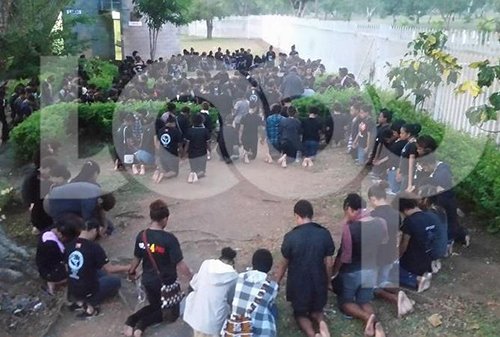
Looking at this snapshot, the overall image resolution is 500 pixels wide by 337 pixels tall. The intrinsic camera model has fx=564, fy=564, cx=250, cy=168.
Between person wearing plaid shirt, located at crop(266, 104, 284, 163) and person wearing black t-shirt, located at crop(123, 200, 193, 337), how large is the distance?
5.83 m

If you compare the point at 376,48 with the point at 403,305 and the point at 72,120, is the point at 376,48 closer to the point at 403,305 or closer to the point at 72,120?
the point at 72,120

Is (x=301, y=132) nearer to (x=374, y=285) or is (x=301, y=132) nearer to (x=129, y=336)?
(x=374, y=285)

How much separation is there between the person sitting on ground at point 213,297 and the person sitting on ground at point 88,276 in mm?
1244

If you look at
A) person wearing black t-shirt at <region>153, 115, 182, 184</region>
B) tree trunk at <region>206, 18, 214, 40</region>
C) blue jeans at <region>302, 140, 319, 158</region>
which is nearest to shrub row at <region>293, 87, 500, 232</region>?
blue jeans at <region>302, 140, 319, 158</region>

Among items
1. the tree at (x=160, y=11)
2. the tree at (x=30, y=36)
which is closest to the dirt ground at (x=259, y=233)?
the tree at (x=30, y=36)

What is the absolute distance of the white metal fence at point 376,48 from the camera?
9.49 meters

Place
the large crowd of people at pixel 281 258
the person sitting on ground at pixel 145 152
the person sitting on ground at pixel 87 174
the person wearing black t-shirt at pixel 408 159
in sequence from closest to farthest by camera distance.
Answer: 1. the large crowd of people at pixel 281 258
2. the person sitting on ground at pixel 87 174
3. the person wearing black t-shirt at pixel 408 159
4. the person sitting on ground at pixel 145 152

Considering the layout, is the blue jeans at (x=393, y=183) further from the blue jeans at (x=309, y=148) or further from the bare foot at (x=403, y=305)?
the bare foot at (x=403, y=305)

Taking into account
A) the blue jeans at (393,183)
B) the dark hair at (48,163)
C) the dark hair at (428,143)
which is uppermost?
the dark hair at (428,143)

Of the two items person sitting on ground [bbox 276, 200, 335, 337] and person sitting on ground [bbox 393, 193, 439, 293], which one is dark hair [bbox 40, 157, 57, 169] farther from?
person sitting on ground [bbox 393, 193, 439, 293]

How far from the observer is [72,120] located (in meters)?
11.9

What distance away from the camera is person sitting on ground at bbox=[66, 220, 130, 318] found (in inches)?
212

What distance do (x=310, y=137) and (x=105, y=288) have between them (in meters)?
5.99

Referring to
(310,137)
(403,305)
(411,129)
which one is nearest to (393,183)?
(411,129)
